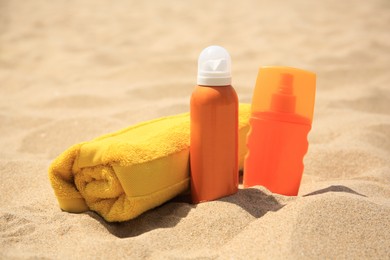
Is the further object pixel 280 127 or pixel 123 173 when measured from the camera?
pixel 280 127

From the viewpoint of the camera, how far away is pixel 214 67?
962mm

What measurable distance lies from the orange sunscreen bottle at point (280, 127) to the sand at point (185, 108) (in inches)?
2.7

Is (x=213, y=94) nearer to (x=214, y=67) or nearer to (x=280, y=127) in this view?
(x=214, y=67)

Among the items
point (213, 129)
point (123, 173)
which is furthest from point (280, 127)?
point (123, 173)

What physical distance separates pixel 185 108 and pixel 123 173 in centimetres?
100

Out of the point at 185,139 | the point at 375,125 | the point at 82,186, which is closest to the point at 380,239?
the point at 185,139

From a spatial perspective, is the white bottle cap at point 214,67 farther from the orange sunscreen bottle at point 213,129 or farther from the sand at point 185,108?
the sand at point 185,108

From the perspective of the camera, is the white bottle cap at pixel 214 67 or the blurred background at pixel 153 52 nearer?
the white bottle cap at pixel 214 67

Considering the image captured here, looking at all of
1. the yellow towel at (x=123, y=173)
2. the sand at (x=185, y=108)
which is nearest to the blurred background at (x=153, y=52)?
the sand at (x=185, y=108)

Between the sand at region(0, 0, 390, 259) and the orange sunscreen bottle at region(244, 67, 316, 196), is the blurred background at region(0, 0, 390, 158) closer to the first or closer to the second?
the sand at region(0, 0, 390, 259)

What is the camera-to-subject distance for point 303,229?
2.86 feet

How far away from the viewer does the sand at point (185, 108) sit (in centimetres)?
89

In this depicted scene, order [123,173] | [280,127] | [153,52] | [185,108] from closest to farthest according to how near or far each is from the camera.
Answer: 1. [123,173]
2. [280,127]
3. [185,108]
4. [153,52]

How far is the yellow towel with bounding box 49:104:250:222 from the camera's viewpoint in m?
0.96
